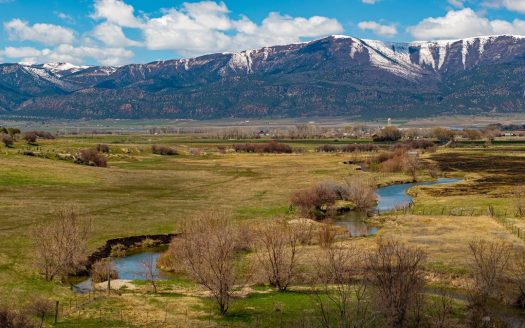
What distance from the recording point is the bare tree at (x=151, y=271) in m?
47.9

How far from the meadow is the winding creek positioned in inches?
85.1

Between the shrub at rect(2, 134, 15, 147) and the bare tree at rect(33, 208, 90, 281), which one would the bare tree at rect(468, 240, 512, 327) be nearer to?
the bare tree at rect(33, 208, 90, 281)

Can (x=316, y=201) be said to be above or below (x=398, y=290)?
below

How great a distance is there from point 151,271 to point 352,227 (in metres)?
34.1

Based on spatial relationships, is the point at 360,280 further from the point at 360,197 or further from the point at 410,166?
the point at 410,166

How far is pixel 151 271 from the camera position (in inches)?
1930

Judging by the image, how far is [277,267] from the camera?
4700cm

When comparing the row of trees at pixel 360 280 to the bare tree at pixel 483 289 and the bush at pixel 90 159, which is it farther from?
the bush at pixel 90 159

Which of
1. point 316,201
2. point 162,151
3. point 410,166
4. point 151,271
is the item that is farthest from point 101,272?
point 162,151

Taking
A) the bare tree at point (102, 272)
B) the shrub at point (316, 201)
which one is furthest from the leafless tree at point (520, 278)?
the shrub at point (316, 201)

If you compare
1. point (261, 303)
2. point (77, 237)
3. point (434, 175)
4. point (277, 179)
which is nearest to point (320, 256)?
point (261, 303)

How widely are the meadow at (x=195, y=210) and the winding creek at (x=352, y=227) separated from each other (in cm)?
216

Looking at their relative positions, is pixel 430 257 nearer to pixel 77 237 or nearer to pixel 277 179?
pixel 77 237

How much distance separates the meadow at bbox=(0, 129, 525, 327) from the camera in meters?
41.3
